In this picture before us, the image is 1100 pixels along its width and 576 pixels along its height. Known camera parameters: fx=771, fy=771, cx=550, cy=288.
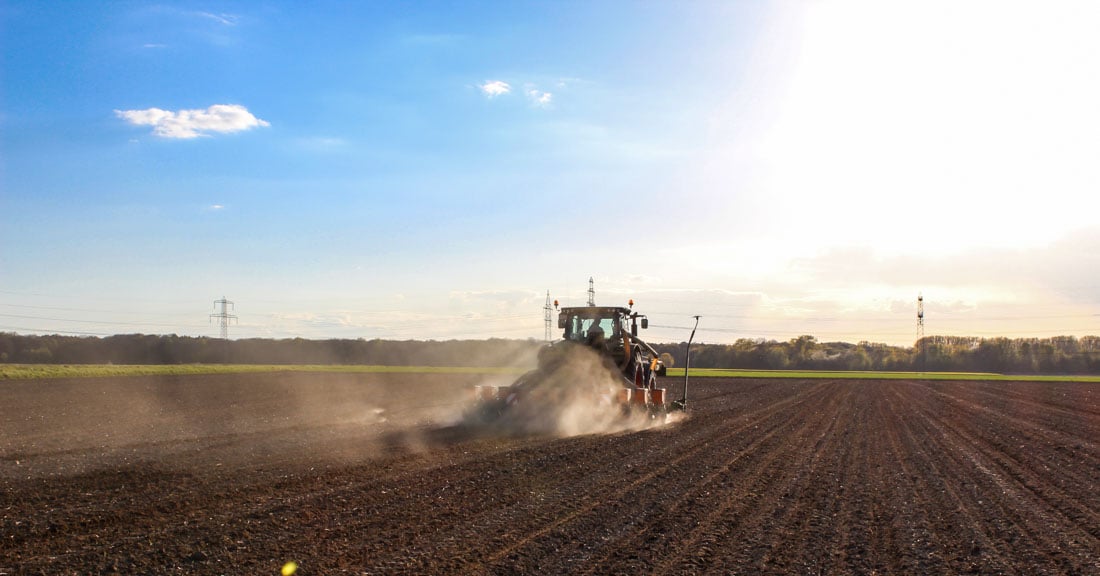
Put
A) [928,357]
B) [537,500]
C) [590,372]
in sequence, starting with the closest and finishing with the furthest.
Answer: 1. [537,500]
2. [590,372]
3. [928,357]

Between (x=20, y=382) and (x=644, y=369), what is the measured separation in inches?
1121

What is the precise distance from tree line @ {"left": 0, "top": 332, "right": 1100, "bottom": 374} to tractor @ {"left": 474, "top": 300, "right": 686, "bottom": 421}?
5.09ft

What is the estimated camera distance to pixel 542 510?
853 cm

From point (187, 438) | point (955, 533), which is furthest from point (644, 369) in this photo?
point (955, 533)

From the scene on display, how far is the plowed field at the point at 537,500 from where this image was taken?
668cm

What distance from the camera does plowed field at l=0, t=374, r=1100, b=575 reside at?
21.9ft

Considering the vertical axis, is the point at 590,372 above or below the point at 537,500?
above

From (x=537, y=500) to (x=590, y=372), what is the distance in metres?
8.83

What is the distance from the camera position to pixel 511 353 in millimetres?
22000

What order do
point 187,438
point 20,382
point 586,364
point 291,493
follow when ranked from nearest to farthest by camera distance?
point 291,493 < point 187,438 < point 586,364 < point 20,382

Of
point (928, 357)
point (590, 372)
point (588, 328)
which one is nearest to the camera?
point (590, 372)

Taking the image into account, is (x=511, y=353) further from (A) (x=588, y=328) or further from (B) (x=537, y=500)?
(B) (x=537, y=500)

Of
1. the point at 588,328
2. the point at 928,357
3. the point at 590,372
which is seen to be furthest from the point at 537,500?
the point at 928,357

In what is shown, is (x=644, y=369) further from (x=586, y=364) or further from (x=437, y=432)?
(x=437, y=432)
